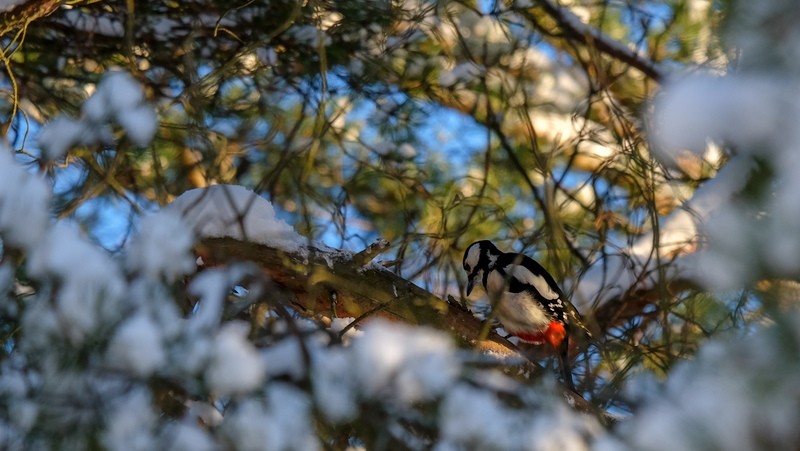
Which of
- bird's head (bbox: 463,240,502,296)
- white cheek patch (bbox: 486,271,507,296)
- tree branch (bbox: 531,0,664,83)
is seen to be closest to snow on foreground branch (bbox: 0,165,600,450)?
tree branch (bbox: 531,0,664,83)

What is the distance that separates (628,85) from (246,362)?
14.3ft

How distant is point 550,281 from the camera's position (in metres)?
4.06

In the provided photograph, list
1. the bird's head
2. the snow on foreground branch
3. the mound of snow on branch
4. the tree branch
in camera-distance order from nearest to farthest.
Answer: the snow on foreground branch → the mound of snow on branch → the tree branch → the bird's head

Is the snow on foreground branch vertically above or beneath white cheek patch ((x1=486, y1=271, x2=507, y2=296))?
beneath

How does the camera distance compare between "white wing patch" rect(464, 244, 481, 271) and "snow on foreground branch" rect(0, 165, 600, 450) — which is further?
"white wing patch" rect(464, 244, 481, 271)

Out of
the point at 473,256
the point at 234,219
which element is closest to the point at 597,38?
the point at 473,256

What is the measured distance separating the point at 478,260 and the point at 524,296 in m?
0.30

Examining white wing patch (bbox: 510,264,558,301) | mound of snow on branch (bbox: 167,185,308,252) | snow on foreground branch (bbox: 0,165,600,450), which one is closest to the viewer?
snow on foreground branch (bbox: 0,165,600,450)

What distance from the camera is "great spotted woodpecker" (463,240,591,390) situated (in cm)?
398

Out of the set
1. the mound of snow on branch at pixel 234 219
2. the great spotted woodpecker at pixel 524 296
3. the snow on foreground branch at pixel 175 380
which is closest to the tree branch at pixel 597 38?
the great spotted woodpecker at pixel 524 296

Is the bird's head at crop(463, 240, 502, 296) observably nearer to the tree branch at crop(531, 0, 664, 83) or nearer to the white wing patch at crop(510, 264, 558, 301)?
the white wing patch at crop(510, 264, 558, 301)

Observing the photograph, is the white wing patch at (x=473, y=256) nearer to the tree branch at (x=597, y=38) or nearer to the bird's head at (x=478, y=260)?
the bird's head at (x=478, y=260)

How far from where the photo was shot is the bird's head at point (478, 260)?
4.20 metres

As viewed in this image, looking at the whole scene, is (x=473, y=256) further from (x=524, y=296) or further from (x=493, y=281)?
(x=524, y=296)
